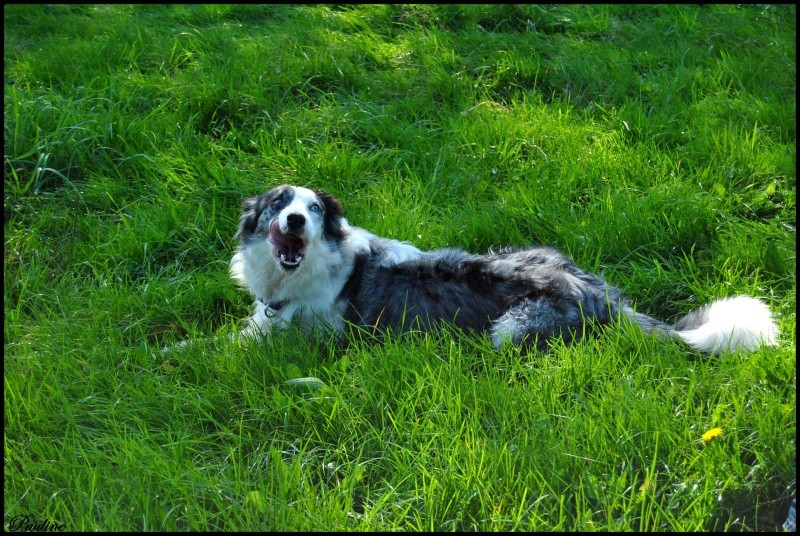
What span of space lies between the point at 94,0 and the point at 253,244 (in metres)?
4.94

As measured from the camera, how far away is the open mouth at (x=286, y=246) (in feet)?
15.0

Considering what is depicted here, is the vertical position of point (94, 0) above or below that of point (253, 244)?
above

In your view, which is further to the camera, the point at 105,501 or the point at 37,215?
the point at 37,215

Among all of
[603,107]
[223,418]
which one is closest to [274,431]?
[223,418]

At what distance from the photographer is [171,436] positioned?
3432 mm

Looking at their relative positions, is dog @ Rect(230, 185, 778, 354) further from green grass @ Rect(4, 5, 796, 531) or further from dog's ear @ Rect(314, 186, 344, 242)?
green grass @ Rect(4, 5, 796, 531)

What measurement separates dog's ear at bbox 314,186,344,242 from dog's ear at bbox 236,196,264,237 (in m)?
0.36

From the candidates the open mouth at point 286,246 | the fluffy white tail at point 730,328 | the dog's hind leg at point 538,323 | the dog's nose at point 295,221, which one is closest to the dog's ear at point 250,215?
the open mouth at point 286,246

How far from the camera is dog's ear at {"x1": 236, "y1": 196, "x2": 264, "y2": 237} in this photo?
482 cm

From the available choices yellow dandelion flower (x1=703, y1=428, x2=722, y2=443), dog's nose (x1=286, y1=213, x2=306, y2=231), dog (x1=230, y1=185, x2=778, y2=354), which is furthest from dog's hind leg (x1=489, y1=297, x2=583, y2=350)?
→ dog's nose (x1=286, y1=213, x2=306, y2=231)

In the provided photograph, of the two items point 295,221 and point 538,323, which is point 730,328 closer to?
point 538,323

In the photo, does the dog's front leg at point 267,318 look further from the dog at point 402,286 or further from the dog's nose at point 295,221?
the dog's nose at point 295,221

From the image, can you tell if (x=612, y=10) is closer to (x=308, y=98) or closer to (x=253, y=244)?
(x=308, y=98)

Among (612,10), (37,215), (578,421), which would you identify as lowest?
(37,215)
